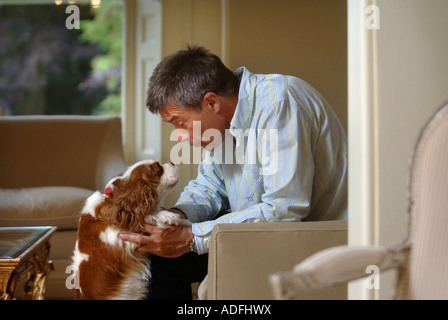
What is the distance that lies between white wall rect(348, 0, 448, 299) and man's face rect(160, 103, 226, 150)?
24.6 inches

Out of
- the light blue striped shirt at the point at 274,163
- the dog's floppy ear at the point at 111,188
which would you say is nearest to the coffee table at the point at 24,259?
the dog's floppy ear at the point at 111,188

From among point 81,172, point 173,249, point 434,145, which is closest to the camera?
point 434,145

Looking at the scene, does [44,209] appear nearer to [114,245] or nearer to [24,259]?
[24,259]

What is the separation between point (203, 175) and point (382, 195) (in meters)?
0.86

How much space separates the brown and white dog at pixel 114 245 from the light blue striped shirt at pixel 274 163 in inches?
7.6

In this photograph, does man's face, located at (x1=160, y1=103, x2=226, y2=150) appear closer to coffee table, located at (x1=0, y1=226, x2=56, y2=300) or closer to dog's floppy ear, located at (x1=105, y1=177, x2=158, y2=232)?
dog's floppy ear, located at (x1=105, y1=177, x2=158, y2=232)

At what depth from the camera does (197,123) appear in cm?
213

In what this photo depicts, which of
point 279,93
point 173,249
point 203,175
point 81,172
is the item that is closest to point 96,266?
point 173,249

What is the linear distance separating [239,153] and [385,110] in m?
0.63

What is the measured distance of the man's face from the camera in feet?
6.97

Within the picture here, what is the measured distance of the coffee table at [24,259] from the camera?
6.50 ft

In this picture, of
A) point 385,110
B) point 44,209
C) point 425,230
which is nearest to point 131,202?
point 385,110

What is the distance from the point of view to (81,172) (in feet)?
14.3
